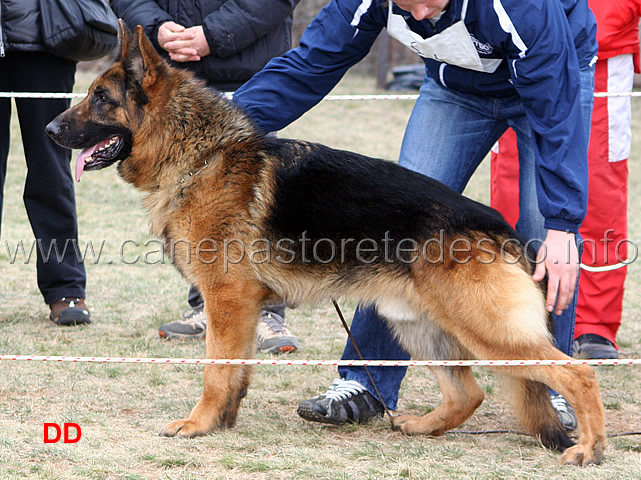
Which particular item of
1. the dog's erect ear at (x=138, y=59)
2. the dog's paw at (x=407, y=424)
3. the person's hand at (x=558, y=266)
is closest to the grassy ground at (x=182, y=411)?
the dog's paw at (x=407, y=424)

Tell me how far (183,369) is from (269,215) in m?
1.39

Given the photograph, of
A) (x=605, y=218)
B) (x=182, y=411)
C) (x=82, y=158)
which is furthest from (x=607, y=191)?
(x=82, y=158)

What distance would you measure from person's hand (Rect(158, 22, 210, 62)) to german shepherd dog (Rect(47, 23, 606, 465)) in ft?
3.57

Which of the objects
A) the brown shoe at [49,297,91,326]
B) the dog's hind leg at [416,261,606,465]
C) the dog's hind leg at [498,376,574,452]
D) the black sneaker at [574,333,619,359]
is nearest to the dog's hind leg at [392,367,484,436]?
the dog's hind leg at [498,376,574,452]

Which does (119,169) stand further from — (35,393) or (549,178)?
(549,178)

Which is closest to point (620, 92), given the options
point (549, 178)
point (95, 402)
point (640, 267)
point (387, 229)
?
point (549, 178)

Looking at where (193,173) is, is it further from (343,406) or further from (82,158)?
(343,406)

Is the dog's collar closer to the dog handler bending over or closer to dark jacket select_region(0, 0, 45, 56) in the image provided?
the dog handler bending over

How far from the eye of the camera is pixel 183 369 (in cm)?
414

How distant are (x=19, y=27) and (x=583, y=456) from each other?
3.65m

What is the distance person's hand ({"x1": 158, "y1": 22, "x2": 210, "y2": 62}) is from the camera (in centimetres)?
440

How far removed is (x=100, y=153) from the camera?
3.27 m

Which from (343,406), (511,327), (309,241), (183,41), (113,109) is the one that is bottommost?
(343,406)

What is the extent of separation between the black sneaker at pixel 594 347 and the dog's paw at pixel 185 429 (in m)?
2.43
